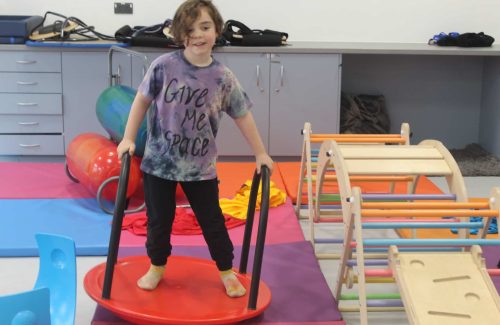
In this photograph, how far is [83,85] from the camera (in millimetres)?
5441

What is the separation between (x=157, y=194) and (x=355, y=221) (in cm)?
77

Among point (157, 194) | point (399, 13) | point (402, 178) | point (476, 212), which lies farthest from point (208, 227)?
point (399, 13)

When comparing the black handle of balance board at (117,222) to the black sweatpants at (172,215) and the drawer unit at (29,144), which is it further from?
the drawer unit at (29,144)

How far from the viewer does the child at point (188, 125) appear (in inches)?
108

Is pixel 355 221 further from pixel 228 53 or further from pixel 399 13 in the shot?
pixel 399 13

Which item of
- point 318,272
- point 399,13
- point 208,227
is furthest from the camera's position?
point 399,13

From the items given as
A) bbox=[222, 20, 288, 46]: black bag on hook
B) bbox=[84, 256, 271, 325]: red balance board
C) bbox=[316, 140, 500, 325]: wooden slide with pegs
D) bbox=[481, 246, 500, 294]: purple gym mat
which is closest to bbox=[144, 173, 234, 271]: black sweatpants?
bbox=[84, 256, 271, 325]: red balance board

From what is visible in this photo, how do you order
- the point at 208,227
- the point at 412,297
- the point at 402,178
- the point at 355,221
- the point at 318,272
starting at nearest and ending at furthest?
the point at 412,297 → the point at 355,221 → the point at 208,227 → the point at 318,272 → the point at 402,178

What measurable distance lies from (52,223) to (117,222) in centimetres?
135

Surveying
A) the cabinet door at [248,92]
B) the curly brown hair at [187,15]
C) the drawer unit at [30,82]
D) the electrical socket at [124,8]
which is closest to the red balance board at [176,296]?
the curly brown hair at [187,15]

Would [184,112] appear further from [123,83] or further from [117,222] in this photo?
[123,83]

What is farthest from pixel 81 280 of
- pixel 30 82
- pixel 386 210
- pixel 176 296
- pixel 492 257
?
pixel 30 82

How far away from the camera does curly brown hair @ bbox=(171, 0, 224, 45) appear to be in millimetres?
2689

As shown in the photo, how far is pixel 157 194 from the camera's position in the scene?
2881 mm
